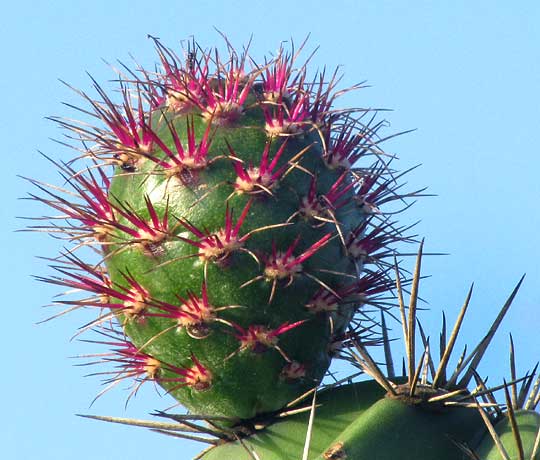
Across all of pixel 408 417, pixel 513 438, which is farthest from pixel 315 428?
pixel 513 438

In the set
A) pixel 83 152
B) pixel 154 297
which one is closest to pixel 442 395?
pixel 154 297

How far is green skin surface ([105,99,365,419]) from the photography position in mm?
4113

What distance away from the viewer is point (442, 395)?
4.06 metres

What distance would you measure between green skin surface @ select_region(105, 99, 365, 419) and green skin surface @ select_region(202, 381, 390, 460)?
88mm

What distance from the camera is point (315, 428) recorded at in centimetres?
425

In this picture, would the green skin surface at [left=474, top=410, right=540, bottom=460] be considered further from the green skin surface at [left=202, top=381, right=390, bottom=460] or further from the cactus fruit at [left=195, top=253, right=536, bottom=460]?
the green skin surface at [left=202, top=381, right=390, bottom=460]

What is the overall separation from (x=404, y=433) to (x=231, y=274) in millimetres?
837

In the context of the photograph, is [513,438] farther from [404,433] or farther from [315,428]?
[315,428]

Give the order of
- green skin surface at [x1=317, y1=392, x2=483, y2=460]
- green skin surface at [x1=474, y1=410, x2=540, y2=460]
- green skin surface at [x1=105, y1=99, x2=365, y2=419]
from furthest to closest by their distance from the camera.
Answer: green skin surface at [x1=105, y1=99, x2=365, y2=419] → green skin surface at [x1=317, y1=392, x2=483, y2=460] → green skin surface at [x1=474, y1=410, x2=540, y2=460]

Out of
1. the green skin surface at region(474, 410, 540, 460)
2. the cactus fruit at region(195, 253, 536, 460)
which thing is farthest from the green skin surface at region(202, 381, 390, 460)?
the green skin surface at region(474, 410, 540, 460)

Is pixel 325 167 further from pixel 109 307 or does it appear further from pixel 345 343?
pixel 109 307

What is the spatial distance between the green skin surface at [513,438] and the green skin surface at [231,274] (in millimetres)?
759

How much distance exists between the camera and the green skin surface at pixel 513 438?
3.70 metres

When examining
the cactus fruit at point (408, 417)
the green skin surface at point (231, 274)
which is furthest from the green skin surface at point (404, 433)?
the green skin surface at point (231, 274)
